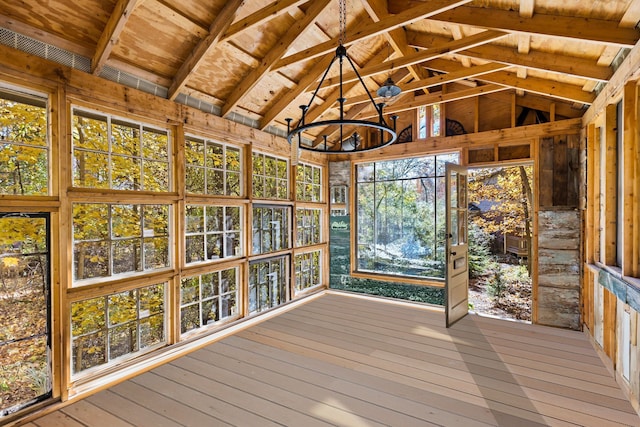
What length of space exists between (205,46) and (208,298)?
302 cm

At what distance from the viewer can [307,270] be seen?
5953mm

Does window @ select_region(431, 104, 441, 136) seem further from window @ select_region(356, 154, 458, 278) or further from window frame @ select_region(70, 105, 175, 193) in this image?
window frame @ select_region(70, 105, 175, 193)

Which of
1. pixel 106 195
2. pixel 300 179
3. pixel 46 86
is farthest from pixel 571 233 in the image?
pixel 46 86

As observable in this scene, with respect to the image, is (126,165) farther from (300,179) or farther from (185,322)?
(300,179)

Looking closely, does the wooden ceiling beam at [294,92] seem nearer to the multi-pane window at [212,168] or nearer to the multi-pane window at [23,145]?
the multi-pane window at [212,168]

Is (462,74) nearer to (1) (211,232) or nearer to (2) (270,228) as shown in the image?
(2) (270,228)

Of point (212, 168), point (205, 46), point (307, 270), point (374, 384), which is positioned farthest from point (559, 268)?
point (205, 46)

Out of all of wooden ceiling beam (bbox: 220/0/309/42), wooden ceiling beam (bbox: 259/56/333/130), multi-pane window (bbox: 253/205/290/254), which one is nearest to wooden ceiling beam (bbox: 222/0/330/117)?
wooden ceiling beam (bbox: 220/0/309/42)

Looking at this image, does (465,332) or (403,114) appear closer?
(465,332)

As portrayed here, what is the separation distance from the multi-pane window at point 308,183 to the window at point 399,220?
842 millimetres

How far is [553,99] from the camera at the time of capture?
163 inches

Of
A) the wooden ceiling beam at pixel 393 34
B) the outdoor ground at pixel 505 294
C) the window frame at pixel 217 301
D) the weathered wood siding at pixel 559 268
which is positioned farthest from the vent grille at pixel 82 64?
the outdoor ground at pixel 505 294

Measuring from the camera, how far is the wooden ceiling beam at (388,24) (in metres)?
2.52

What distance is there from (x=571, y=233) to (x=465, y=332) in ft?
6.53
